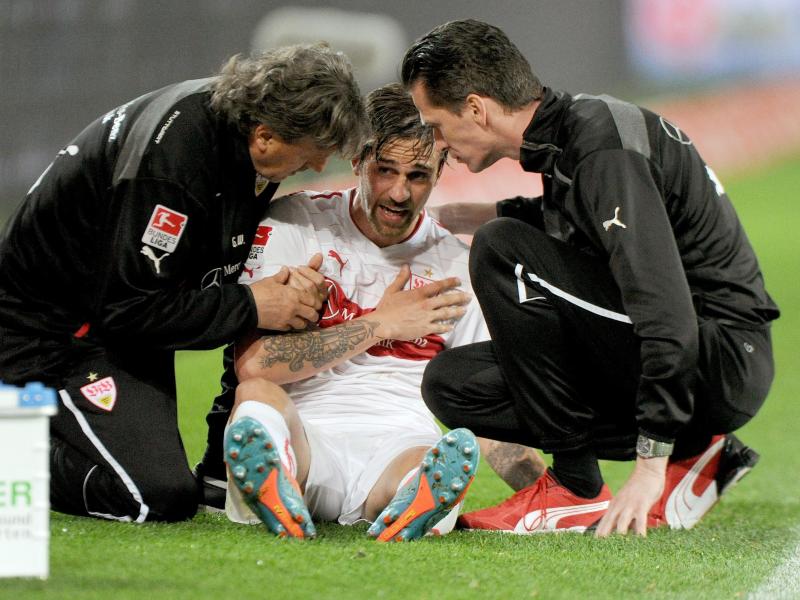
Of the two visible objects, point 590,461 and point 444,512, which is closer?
point 444,512

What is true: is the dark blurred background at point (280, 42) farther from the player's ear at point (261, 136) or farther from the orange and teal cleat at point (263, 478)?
the orange and teal cleat at point (263, 478)

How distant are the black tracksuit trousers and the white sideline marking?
516 mm

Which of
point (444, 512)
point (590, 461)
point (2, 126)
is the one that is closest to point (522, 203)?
point (590, 461)

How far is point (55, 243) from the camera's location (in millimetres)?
3271

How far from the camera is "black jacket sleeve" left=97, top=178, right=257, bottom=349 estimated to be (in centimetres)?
307

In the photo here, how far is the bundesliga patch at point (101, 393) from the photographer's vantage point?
3.31m

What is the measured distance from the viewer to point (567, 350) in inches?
127

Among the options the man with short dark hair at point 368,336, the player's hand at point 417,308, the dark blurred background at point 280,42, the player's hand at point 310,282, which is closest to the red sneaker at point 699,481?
the man with short dark hair at point 368,336

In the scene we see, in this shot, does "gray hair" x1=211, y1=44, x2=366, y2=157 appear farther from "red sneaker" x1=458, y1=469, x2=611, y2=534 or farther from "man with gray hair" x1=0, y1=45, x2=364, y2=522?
"red sneaker" x1=458, y1=469, x2=611, y2=534

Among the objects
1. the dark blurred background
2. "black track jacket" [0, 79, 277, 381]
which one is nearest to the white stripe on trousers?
"black track jacket" [0, 79, 277, 381]

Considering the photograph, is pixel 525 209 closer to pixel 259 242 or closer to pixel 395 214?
pixel 395 214

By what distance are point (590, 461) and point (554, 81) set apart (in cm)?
839

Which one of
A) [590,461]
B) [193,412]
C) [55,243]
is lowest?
[193,412]

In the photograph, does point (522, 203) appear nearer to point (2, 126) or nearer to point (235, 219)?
point (235, 219)
